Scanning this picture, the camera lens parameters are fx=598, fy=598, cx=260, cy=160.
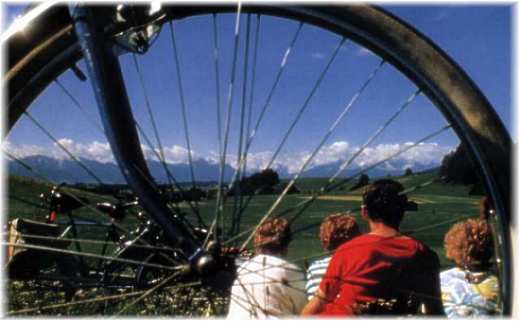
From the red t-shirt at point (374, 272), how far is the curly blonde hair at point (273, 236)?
0.27 meters

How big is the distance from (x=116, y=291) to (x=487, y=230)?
1454 mm

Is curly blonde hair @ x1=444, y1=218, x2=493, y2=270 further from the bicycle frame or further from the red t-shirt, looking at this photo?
the bicycle frame

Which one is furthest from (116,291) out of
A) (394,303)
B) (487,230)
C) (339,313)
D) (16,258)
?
(487,230)

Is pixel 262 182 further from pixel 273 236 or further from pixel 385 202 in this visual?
Answer: pixel 385 202

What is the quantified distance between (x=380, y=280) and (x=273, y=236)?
45 centimetres

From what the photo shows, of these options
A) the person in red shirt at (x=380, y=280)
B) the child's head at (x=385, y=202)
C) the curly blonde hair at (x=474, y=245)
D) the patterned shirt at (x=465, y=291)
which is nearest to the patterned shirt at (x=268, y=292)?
the person in red shirt at (x=380, y=280)

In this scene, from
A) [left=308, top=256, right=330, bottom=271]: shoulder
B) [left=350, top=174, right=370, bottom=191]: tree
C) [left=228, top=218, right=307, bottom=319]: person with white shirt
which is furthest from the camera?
[left=308, top=256, right=330, bottom=271]: shoulder

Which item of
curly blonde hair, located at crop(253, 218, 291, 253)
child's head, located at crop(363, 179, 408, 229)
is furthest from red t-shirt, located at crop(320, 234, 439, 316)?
curly blonde hair, located at crop(253, 218, 291, 253)

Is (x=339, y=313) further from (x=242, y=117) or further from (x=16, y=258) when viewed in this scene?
(x=16, y=258)

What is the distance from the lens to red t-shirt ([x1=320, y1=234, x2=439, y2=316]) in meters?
1.87

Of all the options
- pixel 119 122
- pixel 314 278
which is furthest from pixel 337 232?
pixel 119 122

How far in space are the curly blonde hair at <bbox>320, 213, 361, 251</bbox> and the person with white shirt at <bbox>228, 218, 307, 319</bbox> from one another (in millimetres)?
254

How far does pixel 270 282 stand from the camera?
1.70 metres

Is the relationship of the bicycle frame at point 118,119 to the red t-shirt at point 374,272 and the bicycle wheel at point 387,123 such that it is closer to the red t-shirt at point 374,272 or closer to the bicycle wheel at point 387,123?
the bicycle wheel at point 387,123
